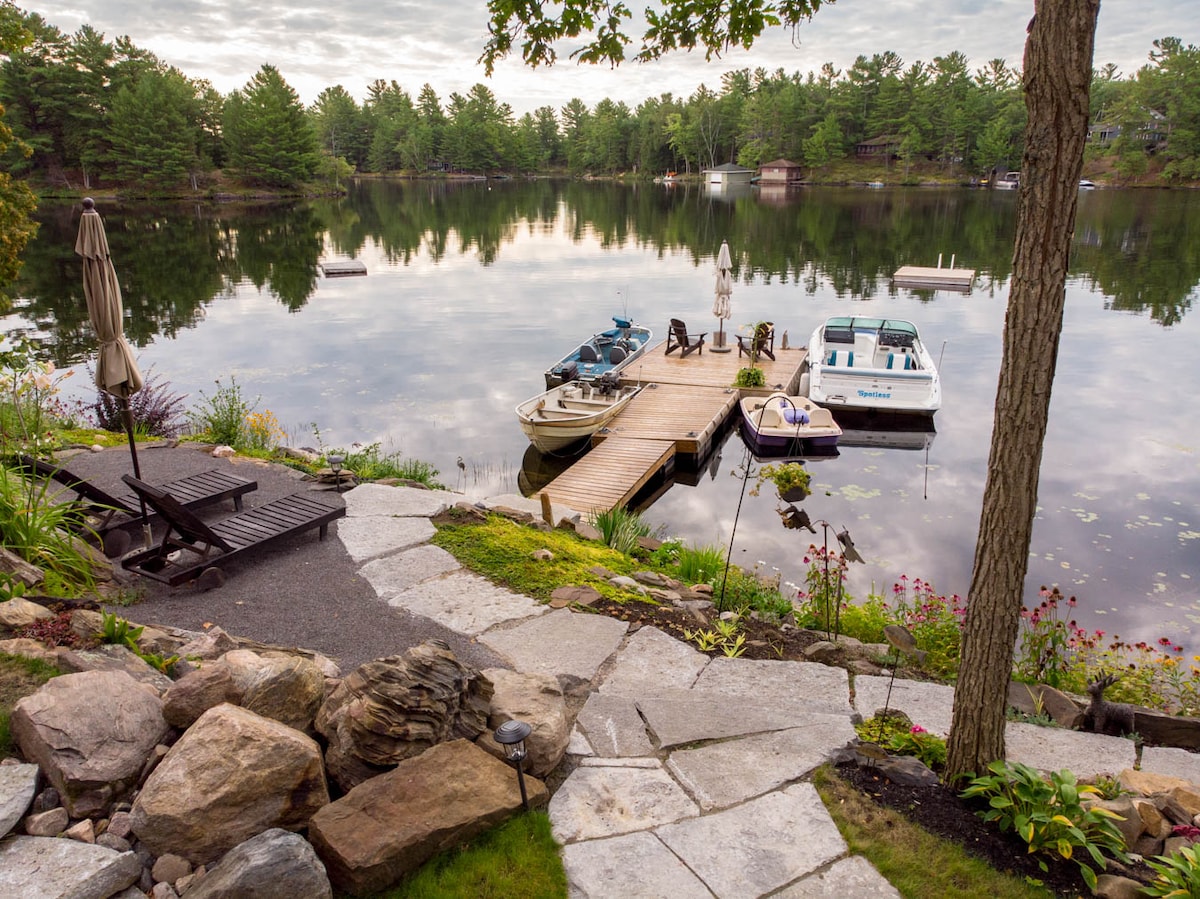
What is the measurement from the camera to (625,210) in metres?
71.0

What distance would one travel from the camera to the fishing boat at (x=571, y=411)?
47.9 ft

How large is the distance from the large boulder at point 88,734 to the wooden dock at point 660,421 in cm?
662

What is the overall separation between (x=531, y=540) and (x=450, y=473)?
290 inches

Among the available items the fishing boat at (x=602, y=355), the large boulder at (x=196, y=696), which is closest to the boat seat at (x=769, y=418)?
the fishing boat at (x=602, y=355)

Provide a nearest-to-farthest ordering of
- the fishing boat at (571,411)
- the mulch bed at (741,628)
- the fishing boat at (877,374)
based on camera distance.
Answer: the mulch bed at (741,628)
the fishing boat at (571,411)
the fishing boat at (877,374)

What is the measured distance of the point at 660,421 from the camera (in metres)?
16.0

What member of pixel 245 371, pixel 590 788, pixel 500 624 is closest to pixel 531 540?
pixel 500 624

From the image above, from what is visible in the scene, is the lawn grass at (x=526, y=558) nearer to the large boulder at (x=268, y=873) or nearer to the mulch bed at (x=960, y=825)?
the mulch bed at (x=960, y=825)

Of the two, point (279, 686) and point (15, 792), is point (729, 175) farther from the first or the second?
point (15, 792)

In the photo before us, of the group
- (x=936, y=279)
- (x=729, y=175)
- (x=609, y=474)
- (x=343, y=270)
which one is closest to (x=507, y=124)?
(x=729, y=175)

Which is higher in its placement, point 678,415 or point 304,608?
point 304,608

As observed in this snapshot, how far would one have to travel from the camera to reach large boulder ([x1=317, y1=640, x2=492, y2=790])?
3363 millimetres

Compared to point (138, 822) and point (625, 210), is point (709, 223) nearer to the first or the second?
point (625, 210)

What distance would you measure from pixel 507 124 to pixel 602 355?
136m
